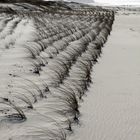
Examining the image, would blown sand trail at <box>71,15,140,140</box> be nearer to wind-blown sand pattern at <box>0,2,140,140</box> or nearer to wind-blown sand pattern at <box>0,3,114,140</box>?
wind-blown sand pattern at <box>0,2,140,140</box>

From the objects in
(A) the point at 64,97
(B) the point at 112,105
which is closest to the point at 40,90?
(A) the point at 64,97

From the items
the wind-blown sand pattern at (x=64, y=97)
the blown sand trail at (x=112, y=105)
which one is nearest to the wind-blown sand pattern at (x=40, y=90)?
the wind-blown sand pattern at (x=64, y=97)

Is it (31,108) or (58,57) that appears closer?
(31,108)

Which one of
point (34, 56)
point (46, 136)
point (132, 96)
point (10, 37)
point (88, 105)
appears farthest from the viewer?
point (10, 37)

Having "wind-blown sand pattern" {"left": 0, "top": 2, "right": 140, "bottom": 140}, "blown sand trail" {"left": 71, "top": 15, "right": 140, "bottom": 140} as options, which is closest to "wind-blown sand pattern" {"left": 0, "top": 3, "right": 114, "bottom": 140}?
"wind-blown sand pattern" {"left": 0, "top": 2, "right": 140, "bottom": 140}

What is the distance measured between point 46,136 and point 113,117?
2.89 feet

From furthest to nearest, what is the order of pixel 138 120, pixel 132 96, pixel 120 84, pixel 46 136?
pixel 120 84, pixel 132 96, pixel 138 120, pixel 46 136

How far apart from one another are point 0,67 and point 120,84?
1.55 meters

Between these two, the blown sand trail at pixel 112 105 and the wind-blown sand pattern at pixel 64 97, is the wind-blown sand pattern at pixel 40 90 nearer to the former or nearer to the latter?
the wind-blown sand pattern at pixel 64 97

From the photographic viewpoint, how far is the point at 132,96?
464 cm

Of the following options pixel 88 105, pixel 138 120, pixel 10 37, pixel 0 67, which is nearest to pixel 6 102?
pixel 88 105

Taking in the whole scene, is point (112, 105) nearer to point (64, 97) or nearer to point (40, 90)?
point (64, 97)

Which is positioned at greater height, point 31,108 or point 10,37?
point 31,108

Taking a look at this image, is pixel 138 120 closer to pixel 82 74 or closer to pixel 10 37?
pixel 82 74
